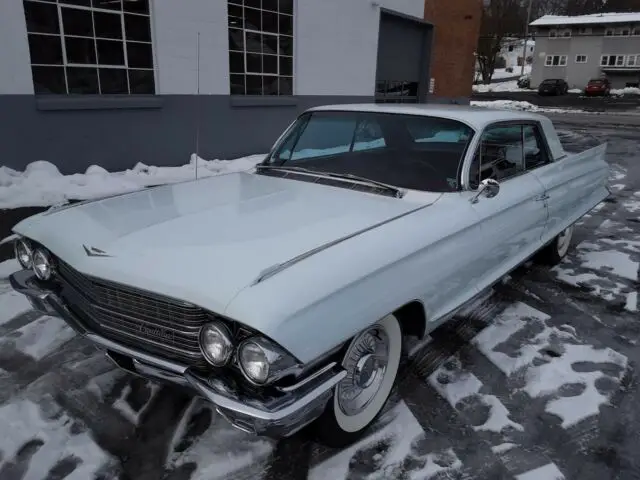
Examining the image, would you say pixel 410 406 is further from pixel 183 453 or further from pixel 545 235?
pixel 545 235

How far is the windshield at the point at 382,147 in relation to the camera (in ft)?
11.1

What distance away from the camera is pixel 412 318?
9.32ft

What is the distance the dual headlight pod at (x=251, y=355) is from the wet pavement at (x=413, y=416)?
0.68 m

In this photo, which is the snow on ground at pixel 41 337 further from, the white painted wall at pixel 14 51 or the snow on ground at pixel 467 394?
the white painted wall at pixel 14 51

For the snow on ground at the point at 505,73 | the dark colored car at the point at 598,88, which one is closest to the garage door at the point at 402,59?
the dark colored car at the point at 598,88

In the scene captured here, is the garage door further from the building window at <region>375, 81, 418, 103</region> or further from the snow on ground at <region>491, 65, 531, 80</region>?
the snow on ground at <region>491, 65, 531, 80</region>

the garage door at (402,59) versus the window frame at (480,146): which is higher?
the garage door at (402,59)

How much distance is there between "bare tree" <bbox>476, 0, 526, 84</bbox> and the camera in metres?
47.9

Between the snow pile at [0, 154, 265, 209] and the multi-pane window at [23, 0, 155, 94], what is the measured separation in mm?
1155

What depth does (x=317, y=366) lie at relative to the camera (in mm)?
2168

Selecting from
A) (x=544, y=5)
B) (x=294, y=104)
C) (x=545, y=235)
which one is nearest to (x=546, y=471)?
(x=545, y=235)

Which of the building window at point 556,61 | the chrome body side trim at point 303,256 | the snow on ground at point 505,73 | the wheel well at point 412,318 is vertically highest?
the building window at point 556,61

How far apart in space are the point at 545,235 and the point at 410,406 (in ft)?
7.30

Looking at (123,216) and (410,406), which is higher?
(123,216)
